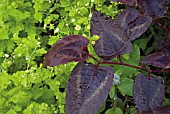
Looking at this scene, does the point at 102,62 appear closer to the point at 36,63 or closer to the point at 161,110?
the point at 161,110

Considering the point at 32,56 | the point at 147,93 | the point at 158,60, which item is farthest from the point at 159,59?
the point at 32,56

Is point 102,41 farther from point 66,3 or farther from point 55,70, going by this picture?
point 66,3

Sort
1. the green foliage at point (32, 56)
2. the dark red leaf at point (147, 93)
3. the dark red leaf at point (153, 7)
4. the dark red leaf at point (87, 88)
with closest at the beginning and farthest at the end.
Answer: the dark red leaf at point (87, 88) < the dark red leaf at point (147, 93) < the dark red leaf at point (153, 7) < the green foliage at point (32, 56)

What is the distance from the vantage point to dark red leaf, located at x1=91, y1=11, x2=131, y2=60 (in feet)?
3.13

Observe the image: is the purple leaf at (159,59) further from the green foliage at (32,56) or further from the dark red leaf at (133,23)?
the green foliage at (32,56)

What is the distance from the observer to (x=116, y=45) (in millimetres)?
959

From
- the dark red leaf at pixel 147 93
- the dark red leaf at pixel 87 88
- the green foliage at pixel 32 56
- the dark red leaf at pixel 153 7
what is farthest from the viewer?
the green foliage at pixel 32 56

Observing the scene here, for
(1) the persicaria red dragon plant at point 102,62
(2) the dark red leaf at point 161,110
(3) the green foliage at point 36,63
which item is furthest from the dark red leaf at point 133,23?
(2) the dark red leaf at point 161,110

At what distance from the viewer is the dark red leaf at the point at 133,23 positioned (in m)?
1.06

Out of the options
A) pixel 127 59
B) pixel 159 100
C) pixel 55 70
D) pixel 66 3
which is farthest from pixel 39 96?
pixel 159 100

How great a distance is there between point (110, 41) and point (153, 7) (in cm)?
29

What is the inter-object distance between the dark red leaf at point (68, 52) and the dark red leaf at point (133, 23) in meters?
0.19

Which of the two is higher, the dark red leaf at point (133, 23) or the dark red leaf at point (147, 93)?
the dark red leaf at point (133, 23)

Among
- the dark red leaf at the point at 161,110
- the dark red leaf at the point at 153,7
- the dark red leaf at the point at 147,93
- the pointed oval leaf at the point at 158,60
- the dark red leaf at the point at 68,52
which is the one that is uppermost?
the dark red leaf at the point at 153,7
